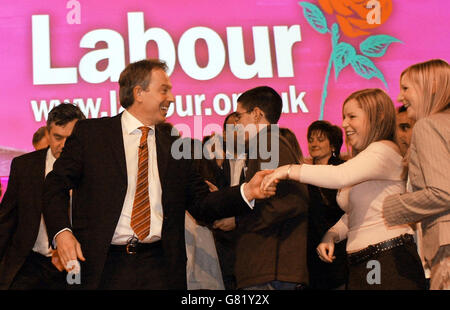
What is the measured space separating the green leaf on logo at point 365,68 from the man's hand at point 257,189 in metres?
→ 4.12

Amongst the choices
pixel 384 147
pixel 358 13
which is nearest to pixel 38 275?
pixel 384 147

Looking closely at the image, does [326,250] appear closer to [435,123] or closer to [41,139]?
[435,123]

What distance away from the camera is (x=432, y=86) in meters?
3.10

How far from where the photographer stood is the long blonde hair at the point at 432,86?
3.08 meters

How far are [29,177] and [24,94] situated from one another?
3.01m

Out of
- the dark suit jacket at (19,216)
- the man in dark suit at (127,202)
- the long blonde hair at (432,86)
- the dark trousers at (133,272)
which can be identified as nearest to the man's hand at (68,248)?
the man in dark suit at (127,202)

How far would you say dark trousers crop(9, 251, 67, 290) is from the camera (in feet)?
14.1

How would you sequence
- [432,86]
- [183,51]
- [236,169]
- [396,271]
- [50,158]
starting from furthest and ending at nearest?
1. [183,51]
2. [236,169]
3. [50,158]
4. [396,271]
5. [432,86]

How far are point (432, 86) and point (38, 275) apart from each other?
2793 millimetres

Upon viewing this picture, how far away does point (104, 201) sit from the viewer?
3.38m

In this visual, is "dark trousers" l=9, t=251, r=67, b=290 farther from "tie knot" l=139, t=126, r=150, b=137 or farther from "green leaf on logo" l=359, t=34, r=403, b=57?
"green leaf on logo" l=359, t=34, r=403, b=57

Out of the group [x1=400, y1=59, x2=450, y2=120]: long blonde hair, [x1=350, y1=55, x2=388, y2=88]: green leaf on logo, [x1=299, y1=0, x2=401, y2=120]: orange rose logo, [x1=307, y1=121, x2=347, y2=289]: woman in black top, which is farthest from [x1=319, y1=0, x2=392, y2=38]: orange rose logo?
[x1=400, y1=59, x2=450, y2=120]: long blonde hair
